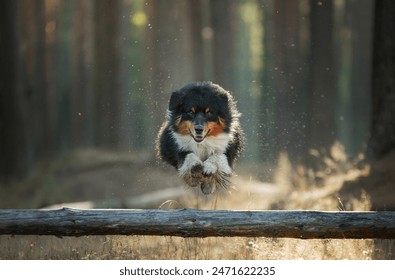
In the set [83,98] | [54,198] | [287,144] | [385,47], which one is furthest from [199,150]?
[83,98]

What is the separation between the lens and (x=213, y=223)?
5574 millimetres

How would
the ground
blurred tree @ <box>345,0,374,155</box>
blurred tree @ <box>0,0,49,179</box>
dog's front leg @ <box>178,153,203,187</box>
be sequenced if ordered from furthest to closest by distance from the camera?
blurred tree @ <box>345,0,374,155</box>, blurred tree @ <box>0,0,49,179</box>, dog's front leg @ <box>178,153,203,187</box>, the ground

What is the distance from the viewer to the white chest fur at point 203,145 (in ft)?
25.1

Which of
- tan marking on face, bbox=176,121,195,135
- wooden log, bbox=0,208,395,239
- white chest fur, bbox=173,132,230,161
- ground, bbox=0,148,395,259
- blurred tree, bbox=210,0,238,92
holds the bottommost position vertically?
ground, bbox=0,148,395,259

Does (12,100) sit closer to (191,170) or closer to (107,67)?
(107,67)

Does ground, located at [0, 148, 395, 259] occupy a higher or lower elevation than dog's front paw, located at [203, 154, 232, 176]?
A: lower

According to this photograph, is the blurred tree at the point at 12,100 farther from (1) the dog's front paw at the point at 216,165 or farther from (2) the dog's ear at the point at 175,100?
(1) the dog's front paw at the point at 216,165

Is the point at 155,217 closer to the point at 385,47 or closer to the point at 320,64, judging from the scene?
the point at 385,47

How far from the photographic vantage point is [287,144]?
18.4 metres

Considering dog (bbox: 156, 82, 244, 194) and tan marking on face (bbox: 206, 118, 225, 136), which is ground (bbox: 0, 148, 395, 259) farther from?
tan marking on face (bbox: 206, 118, 225, 136)

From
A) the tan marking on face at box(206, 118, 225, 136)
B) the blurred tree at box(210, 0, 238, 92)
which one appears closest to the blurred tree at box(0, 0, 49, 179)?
the tan marking on face at box(206, 118, 225, 136)

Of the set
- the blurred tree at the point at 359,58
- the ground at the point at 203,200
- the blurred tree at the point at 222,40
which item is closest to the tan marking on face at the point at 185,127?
the ground at the point at 203,200

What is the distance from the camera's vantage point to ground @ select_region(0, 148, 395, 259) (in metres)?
6.40

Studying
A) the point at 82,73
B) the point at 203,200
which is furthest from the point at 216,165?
the point at 82,73
